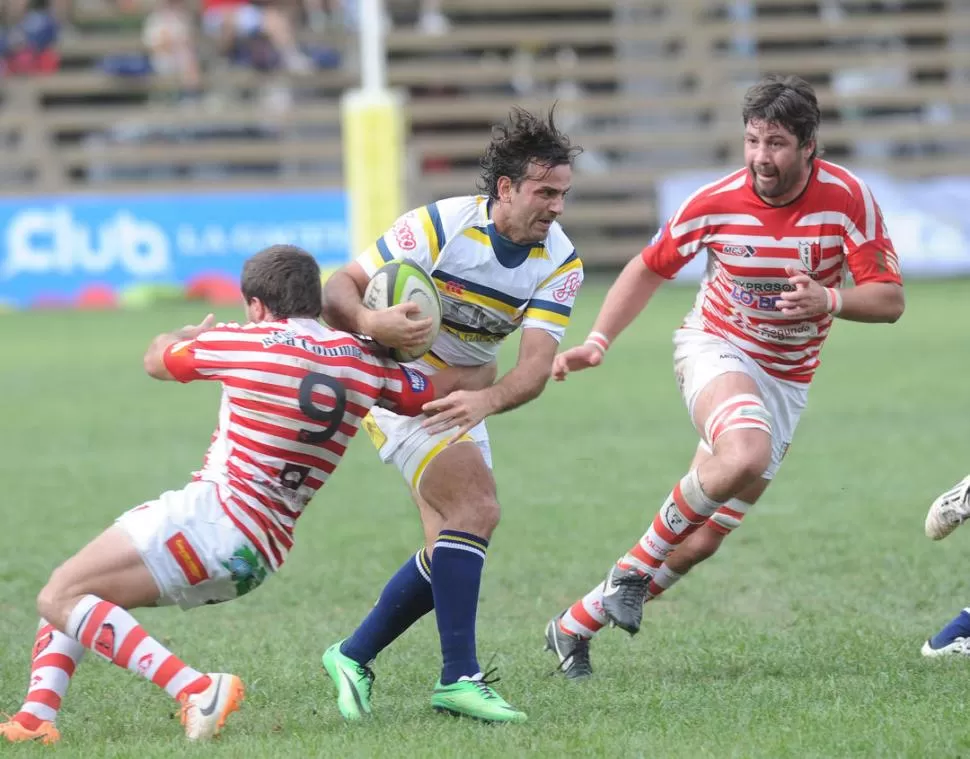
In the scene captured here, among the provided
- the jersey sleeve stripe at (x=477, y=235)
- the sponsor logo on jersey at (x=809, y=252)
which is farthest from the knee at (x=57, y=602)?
the sponsor logo on jersey at (x=809, y=252)

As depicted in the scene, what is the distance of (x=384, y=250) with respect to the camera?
5.07m

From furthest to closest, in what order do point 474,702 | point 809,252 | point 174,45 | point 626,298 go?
point 174,45 → point 626,298 → point 809,252 → point 474,702

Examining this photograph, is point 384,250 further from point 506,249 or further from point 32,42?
point 32,42

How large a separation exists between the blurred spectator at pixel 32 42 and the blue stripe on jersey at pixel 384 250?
803 inches

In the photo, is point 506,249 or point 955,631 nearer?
point 506,249

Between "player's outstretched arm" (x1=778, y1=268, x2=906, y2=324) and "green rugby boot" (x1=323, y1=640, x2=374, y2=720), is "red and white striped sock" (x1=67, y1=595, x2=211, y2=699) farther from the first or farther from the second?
"player's outstretched arm" (x1=778, y1=268, x2=906, y2=324)

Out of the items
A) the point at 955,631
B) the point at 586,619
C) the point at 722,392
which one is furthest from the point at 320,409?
the point at 955,631

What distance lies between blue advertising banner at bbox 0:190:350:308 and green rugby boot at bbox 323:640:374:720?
54.1 feet

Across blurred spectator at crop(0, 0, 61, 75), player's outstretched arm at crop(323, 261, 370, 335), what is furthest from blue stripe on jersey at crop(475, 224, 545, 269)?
blurred spectator at crop(0, 0, 61, 75)

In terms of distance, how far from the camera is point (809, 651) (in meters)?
5.58

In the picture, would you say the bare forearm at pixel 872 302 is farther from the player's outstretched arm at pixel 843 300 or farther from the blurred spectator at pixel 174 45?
the blurred spectator at pixel 174 45

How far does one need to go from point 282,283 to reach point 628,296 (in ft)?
5.37

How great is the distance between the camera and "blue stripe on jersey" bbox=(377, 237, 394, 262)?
16.5 ft

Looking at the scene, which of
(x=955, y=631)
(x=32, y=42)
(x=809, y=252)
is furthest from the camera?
(x=32, y=42)
